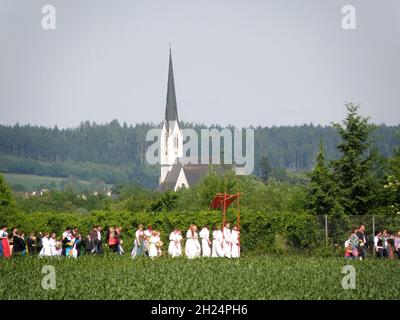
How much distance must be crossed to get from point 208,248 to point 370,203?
15.6 metres

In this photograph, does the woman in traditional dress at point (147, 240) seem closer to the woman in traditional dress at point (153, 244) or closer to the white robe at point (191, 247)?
the woman in traditional dress at point (153, 244)

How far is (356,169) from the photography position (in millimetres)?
58656

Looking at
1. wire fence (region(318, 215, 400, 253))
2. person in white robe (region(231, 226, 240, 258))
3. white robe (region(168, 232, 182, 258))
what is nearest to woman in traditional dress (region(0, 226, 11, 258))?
white robe (region(168, 232, 182, 258))

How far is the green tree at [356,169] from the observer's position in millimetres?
58281

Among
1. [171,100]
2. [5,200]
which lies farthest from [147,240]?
[171,100]

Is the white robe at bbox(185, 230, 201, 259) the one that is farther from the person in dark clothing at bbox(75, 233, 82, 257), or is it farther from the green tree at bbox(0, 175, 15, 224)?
the green tree at bbox(0, 175, 15, 224)

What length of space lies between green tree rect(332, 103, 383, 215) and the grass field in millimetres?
20241

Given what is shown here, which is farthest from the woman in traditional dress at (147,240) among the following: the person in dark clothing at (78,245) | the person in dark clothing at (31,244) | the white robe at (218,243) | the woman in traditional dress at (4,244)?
the person in dark clothing at (31,244)

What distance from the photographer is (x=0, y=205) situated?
7931 centimetres

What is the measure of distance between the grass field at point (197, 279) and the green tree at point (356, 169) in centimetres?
2024

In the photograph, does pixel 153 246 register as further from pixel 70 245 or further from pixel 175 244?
pixel 70 245
